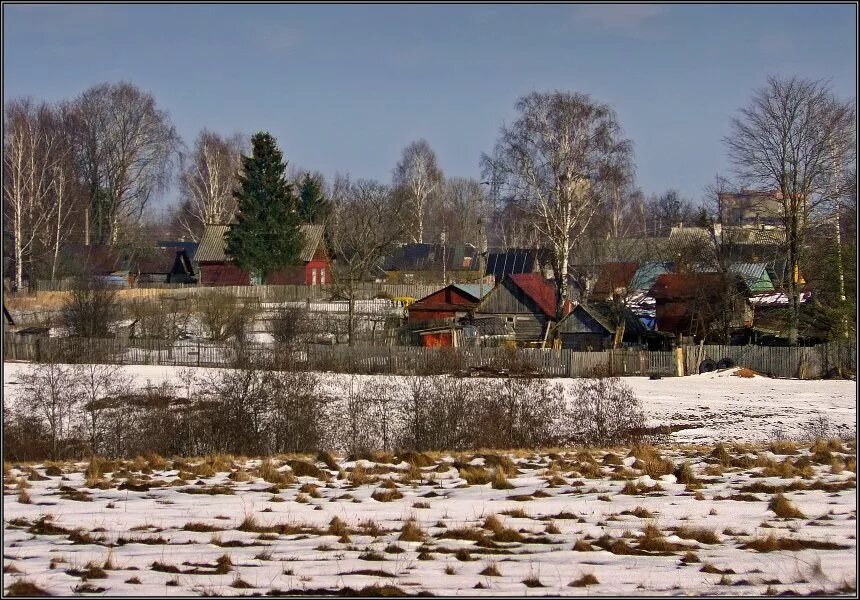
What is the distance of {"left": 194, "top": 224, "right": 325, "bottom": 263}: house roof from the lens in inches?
2712

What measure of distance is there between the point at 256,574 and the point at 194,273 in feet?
230

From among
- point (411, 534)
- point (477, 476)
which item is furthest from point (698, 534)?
point (477, 476)

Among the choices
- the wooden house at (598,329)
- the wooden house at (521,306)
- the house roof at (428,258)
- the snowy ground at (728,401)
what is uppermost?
the house roof at (428,258)

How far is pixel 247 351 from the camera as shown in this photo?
31.8m

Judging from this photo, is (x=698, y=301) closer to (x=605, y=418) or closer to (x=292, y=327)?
(x=292, y=327)

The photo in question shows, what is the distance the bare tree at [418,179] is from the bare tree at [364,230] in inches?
221

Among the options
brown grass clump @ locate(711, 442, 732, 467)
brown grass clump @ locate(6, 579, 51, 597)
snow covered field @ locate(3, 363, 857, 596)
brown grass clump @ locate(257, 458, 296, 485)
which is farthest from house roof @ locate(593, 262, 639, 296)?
brown grass clump @ locate(6, 579, 51, 597)

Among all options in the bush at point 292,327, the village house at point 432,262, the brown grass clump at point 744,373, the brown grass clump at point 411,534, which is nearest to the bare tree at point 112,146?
the village house at point 432,262

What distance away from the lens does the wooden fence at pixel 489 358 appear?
122ft

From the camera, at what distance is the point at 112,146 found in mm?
76188

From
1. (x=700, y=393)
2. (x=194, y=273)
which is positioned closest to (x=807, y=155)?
(x=700, y=393)

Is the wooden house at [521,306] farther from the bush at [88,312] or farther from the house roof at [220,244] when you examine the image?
the house roof at [220,244]

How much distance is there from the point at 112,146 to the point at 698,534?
71.2 meters

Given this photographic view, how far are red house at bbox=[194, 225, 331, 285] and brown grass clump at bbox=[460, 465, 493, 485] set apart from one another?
48.8 m
